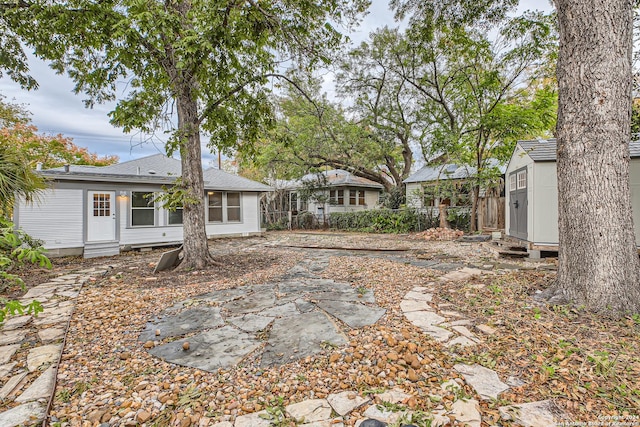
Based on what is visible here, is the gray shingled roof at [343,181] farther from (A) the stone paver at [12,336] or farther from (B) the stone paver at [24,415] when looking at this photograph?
(B) the stone paver at [24,415]

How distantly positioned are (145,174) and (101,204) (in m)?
1.62

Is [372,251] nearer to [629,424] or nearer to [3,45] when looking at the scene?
[629,424]

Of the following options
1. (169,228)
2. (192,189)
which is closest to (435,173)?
(169,228)

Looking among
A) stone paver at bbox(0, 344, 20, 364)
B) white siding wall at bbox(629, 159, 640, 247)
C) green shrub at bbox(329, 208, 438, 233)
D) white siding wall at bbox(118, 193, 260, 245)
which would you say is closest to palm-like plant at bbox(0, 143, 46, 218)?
stone paver at bbox(0, 344, 20, 364)

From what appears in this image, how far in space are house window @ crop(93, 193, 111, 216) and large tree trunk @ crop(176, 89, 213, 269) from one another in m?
5.20

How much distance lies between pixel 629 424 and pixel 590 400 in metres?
0.18

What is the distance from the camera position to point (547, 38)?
8727 millimetres

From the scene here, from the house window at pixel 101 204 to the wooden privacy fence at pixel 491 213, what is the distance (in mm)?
13129

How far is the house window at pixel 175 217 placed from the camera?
35.4 ft

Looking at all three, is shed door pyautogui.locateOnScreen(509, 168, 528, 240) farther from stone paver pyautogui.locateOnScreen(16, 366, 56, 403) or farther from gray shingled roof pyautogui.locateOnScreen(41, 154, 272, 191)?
gray shingled roof pyautogui.locateOnScreen(41, 154, 272, 191)

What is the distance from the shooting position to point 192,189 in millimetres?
5973

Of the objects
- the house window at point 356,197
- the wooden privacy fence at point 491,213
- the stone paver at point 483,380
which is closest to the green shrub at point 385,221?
the wooden privacy fence at point 491,213

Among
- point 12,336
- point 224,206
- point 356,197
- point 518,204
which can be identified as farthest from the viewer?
point 356,197

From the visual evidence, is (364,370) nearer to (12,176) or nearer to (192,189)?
(192,189)
